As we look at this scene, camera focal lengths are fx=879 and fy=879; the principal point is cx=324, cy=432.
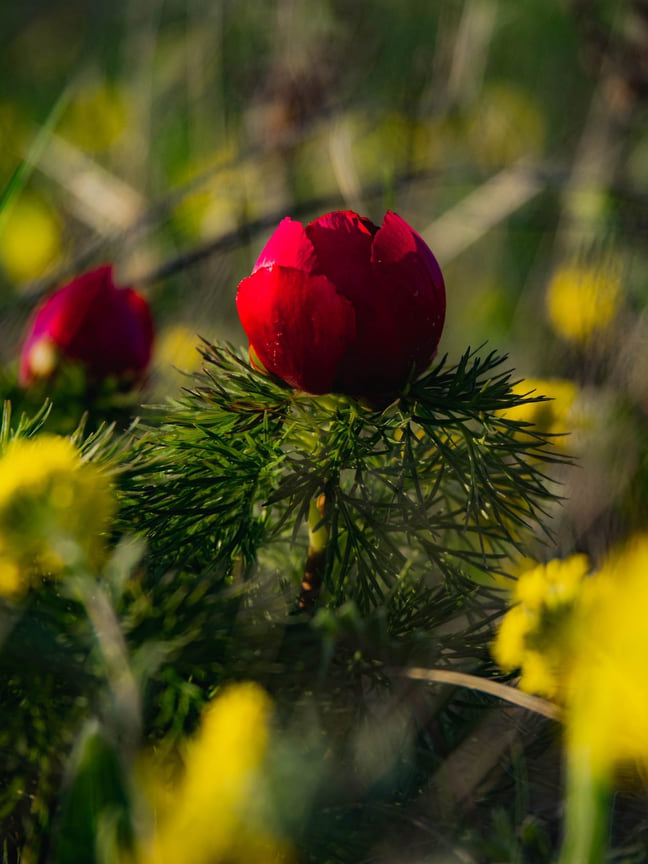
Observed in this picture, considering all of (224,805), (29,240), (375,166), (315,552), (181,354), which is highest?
(375,166)

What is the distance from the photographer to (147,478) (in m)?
0.36

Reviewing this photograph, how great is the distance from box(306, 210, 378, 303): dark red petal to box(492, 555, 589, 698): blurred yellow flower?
0.43 feet

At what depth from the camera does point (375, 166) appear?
5.23 feet

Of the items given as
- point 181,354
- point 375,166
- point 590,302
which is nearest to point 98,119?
point 375,166

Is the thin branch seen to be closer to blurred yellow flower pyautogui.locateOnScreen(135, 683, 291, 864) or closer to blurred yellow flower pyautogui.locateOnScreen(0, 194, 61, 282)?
blurred yellow flower pyautogui.locateOnScreen(135, 683, 291, 864)

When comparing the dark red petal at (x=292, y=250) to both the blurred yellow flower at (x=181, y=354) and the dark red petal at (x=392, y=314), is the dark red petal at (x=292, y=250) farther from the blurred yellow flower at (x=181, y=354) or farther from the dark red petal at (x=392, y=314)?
the blurred yellow flower at (x=181, y=354)

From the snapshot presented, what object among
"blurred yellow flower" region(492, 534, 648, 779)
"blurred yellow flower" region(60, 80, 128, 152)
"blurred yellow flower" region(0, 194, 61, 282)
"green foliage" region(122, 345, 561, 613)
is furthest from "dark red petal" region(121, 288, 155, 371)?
"blurred yellow flower" region(60, 80, 128, 152)

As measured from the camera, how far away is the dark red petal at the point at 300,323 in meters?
0.32

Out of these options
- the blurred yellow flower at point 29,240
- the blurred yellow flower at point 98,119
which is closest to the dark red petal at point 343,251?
the blurred yellow flower at point 29,240

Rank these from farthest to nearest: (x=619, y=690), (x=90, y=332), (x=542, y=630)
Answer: (x=90, y=332) < (x=542, y=630) < (x=619, y=690)

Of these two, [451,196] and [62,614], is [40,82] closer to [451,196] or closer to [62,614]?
[451,196]

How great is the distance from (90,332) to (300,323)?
196 mm

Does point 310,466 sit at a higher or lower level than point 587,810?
higher

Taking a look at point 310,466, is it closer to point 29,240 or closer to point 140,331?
point 140,331
